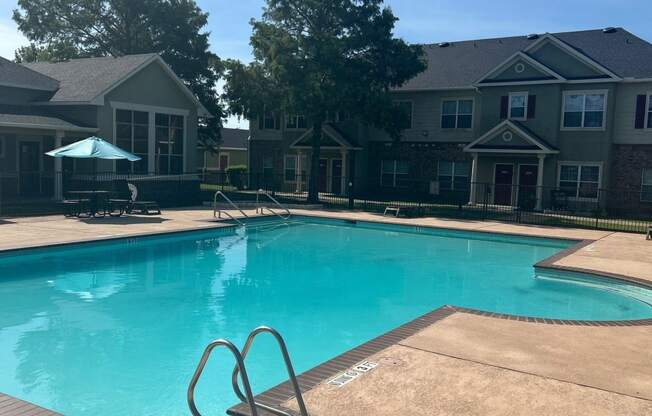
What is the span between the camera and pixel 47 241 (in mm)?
14609

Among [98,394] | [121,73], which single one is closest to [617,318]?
→ [98,394]

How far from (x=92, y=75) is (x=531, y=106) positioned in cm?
2028

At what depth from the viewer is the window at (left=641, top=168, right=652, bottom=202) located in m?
25.6

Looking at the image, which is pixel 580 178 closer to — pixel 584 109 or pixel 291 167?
pixel 584 109

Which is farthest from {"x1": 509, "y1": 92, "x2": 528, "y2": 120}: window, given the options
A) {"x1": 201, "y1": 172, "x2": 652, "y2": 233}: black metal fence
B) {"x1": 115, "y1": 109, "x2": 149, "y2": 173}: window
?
{"x1": 115, "y1": 109, "x2": 149, "y2": 173}: window

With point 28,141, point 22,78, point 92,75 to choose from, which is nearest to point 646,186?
point 92,75

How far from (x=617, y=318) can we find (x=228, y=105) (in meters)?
22.5

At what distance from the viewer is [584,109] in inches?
1037

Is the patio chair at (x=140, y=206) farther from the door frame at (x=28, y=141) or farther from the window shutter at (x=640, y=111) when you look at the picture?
the window shutter at (x=640, y=111)

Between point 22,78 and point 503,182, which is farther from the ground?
point 22,78

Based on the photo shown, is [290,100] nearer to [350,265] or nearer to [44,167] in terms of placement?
[44,167]

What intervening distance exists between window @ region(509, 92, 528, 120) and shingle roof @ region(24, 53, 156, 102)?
1695cm

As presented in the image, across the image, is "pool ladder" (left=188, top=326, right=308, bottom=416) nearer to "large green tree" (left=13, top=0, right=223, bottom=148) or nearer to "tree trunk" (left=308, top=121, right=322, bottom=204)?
"tree trunk" (left=308, top=121, right=322, bottom=204)

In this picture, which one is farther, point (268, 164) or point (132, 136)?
point (268, 164)
